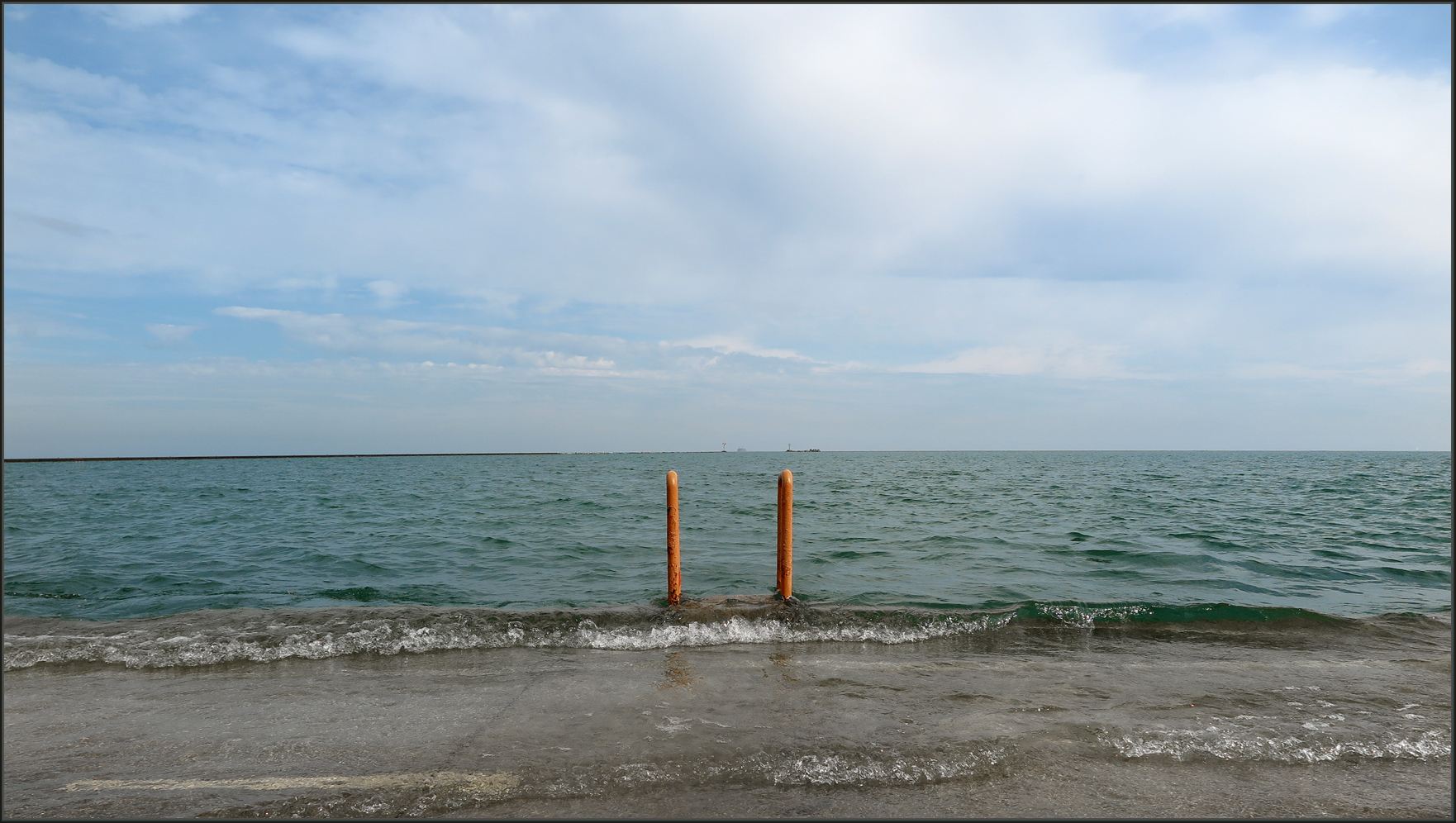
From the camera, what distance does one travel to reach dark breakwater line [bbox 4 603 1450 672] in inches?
315

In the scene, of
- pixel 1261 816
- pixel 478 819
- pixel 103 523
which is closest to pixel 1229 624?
pixel 1261 816

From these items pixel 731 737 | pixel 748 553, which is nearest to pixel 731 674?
pixel 731 737

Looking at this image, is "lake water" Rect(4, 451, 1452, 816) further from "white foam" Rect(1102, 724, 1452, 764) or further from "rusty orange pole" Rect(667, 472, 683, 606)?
"rusty orange pole" Rect(667, 472, 683, 606)

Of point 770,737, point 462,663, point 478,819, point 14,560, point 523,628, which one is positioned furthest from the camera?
Result: point 14,560

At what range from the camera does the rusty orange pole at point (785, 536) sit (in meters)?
10.2

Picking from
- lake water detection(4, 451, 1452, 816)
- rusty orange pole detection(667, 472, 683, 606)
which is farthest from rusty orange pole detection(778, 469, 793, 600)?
rusty orange pole detection(667, 472, 683, 606)

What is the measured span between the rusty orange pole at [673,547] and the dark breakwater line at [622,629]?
1.29 feet

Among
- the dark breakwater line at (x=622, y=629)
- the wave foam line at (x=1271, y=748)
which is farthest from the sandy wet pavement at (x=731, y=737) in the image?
the dark breakwater line at (x=622, y=629)

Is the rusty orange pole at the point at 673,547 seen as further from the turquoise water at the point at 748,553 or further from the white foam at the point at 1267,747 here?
the white foam at the point at 1267,747

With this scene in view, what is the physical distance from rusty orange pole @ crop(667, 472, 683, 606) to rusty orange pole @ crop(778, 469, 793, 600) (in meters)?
1.54

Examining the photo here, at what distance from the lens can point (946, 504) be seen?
25.8 m

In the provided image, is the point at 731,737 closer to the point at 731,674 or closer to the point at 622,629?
the point at 731,674

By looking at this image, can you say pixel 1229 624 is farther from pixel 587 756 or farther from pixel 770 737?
pixel 587 756

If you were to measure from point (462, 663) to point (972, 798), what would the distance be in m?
5.58
